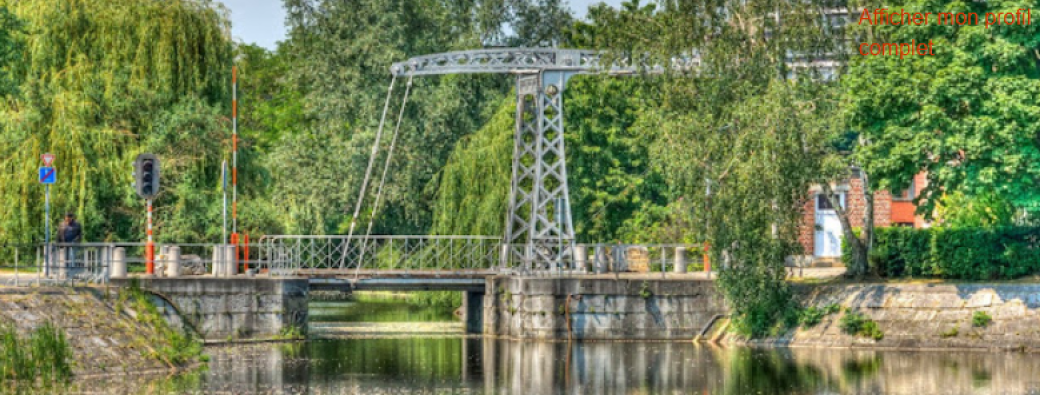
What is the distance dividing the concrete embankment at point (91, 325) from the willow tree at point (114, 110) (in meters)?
13.4

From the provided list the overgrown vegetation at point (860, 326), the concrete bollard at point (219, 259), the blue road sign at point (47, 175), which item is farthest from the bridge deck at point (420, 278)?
the blue road sign at point (47, 175)

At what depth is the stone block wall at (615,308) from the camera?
45844 mm

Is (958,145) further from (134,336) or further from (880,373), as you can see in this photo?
(134,336)

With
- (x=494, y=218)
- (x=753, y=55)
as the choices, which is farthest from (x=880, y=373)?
(x=494, y=218)

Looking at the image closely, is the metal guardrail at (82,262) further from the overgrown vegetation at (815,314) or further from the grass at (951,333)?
the grass at (951,333)

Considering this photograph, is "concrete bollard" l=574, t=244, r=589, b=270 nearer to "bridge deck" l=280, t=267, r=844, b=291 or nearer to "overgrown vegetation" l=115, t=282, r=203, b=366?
"bridge deck" l=280, t=267, r=844, b=291

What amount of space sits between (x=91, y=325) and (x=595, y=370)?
966 cm

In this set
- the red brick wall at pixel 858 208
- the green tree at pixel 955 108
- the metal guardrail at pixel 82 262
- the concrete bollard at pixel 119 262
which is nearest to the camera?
the green tree at pixel 955 108

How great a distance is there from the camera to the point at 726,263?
44.1 meters

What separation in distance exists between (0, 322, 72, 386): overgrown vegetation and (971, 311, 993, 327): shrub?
62.3ft

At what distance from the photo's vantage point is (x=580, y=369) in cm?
3825

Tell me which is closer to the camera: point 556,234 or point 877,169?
point 877,169

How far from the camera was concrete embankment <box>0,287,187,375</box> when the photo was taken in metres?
34.3

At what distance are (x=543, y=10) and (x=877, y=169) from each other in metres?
36.5
